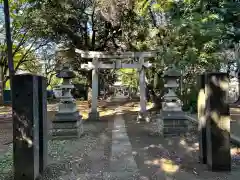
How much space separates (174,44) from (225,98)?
242 inches

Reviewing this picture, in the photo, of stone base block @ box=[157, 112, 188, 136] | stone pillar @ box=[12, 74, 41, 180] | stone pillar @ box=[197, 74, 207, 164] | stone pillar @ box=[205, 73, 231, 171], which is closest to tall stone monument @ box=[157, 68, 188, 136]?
stone base block @ box=[157, 112, 188, 136]

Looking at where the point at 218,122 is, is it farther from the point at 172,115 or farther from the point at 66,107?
the point at 66,107

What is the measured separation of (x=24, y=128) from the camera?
3057mm

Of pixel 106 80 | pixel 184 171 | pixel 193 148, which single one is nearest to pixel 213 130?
pixel 184 171

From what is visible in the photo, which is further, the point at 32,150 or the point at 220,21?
the point at 220,21

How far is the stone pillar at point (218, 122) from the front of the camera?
3.38 meters

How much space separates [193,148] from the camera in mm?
4805

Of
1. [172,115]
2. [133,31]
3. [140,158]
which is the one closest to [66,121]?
[140,158]

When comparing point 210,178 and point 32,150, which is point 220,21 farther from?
point 32,150

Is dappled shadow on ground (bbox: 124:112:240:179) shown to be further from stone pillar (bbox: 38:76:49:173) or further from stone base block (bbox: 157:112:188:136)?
stone pillar (bbox: 38:76:49:173)

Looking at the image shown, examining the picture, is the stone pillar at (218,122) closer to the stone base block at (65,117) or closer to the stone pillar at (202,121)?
the stone pillar at (202,121)

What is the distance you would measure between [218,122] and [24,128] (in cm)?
253

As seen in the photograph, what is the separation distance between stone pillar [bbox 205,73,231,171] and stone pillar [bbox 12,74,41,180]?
91.6 inches

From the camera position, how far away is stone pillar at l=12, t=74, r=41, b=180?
9.96 ft
